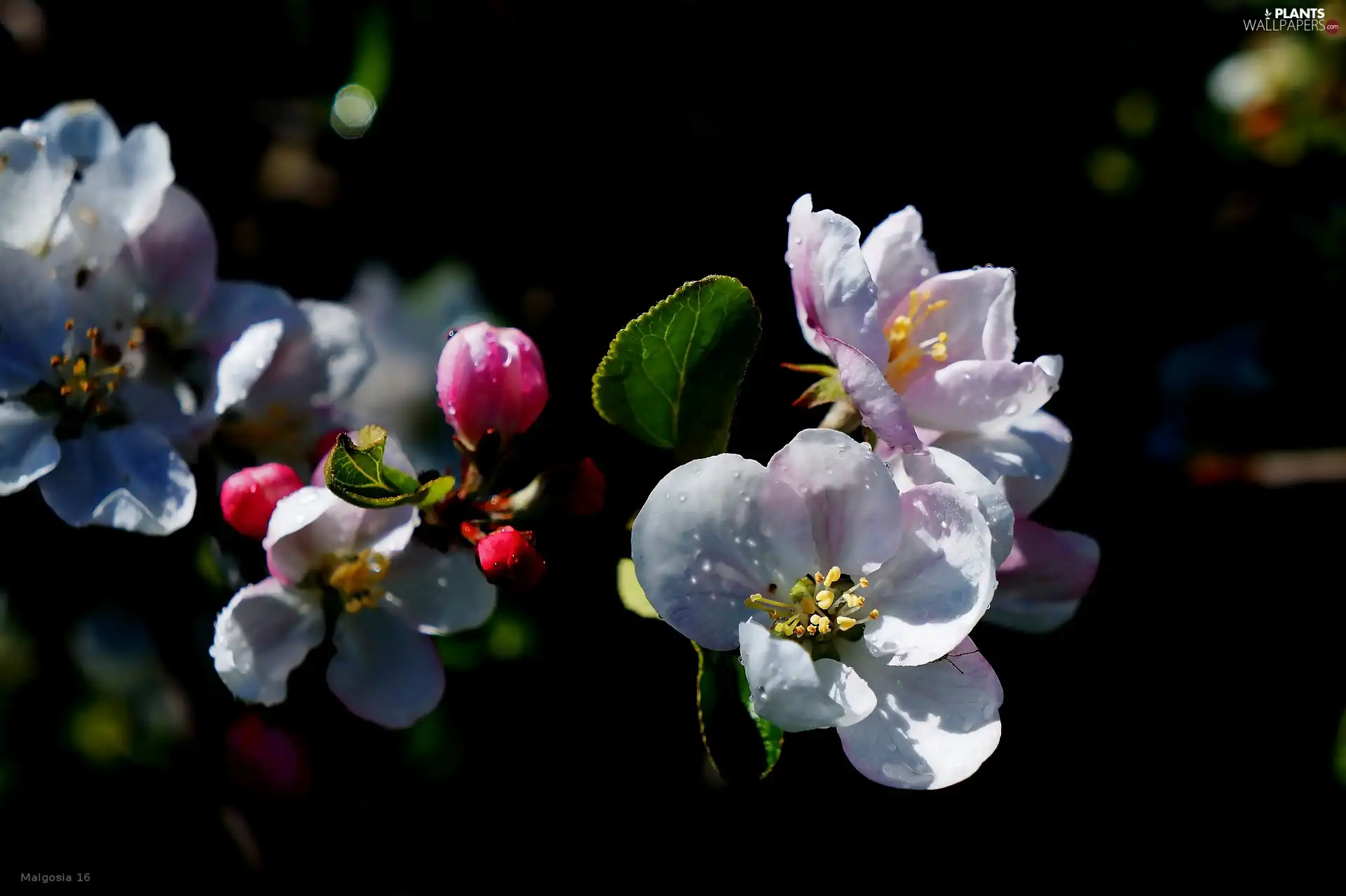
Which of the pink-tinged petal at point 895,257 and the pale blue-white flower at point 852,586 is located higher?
the pink-tinged petal at point 895,257

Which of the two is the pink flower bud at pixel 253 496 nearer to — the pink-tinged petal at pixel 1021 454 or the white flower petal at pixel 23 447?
the white flower petal at pixel 23 447

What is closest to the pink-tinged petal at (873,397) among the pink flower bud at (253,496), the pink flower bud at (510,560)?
the pink flower bud at (510,560)

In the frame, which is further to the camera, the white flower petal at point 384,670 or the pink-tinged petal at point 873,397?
the white flower petal at point 384,670

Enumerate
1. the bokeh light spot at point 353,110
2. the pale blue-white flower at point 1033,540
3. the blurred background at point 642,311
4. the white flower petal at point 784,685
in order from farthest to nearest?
the bokeh light spot at point 353,110 → the blurred background at point 642,311 → the pale blue-white flower at point 1033,540 → the white flower petal at point 784,685

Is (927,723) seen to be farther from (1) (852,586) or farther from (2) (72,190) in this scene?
(2) (72,190)

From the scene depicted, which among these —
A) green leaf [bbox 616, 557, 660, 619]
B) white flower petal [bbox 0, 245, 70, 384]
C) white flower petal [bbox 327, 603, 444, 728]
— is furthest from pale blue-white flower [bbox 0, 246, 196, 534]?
green leaf [bbox 616, 557, 660, 619]

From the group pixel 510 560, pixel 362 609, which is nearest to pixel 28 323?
pixel 362 609
